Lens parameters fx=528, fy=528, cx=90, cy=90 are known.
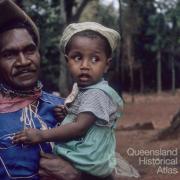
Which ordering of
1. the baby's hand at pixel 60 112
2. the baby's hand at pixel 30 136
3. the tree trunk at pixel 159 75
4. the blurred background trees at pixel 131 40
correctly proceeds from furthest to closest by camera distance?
1. the tree trunk at pixel 159 75
2. the blurred background trees at pixel 131 40
3. the baby's hand at pixel 60 112
4. the baby's hand at pixel 30 136

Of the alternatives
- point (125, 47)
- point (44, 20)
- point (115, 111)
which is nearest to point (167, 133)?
point (115, 111)

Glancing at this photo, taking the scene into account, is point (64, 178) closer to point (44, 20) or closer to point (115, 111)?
point (115, 111)

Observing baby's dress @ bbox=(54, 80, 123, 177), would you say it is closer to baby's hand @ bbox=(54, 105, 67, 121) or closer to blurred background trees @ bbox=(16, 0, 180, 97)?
baby's hand @ bbox=(54, 105, 67, 121)

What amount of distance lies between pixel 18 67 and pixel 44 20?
16181 millimetres

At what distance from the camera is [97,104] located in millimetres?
2418

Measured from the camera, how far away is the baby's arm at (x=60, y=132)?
2348mm

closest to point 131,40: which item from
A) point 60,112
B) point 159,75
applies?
Answer: point 159,75

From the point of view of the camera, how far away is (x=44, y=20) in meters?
18.4

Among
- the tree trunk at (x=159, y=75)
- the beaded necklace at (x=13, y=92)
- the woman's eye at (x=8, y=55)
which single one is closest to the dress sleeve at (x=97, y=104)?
the beaded necklace at (x=13, y=92)

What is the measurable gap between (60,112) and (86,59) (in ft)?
1.04

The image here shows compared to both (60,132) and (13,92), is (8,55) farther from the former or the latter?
(60,132)

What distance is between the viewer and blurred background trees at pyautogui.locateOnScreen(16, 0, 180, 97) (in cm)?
1856

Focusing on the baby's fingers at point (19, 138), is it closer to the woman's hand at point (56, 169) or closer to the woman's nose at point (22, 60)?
the woman's hand at point (56, 169)

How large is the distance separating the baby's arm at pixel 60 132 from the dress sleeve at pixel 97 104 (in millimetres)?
26
